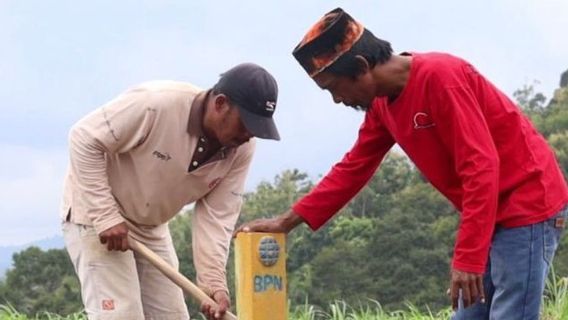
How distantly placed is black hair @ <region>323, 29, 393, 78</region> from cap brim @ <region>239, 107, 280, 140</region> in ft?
2.03

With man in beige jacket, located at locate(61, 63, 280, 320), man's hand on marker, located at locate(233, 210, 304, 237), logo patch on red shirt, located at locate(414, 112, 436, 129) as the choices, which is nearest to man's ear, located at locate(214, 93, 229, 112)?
man in beige jacket, located at locate(61, 63, 280, 320)

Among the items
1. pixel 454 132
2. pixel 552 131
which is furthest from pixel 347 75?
pixel 552 131

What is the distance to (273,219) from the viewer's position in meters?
4.12

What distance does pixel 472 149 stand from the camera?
3.54 metres

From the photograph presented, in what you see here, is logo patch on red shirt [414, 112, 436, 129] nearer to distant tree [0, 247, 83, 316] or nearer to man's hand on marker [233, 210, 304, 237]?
man's hand on marker [233, 210, 304, 237]

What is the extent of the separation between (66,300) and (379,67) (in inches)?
624

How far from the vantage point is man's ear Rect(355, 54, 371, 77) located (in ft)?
11.9

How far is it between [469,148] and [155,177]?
4.73 feet

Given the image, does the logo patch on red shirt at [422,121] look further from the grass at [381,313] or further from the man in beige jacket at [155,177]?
the grass at [381,313]

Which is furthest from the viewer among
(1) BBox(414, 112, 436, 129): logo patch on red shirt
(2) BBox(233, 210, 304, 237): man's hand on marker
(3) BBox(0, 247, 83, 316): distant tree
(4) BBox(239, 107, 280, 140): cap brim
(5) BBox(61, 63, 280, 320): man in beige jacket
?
(3) BBox(0, 247, 83, 316): distant tree

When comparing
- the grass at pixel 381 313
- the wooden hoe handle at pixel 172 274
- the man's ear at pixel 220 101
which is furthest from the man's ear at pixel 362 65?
the grass at pixel 381 313

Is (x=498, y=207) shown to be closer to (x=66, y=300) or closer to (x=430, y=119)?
(x=430, y=119)

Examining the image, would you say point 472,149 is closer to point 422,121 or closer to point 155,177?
point 422,121

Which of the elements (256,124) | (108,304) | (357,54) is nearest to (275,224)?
(256,124)
